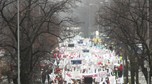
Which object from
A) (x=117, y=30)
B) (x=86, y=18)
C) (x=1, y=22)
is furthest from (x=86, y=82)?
(x=86, y=18)

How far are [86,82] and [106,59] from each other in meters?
10.4

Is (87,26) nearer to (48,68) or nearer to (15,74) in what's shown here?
(48,68)

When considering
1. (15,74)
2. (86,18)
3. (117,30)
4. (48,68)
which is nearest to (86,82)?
(48,68)

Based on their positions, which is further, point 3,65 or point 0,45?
point 3,65

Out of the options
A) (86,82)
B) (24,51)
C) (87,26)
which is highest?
(87,26)

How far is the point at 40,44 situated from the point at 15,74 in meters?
4.35

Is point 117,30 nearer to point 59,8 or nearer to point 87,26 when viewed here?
point 59,8

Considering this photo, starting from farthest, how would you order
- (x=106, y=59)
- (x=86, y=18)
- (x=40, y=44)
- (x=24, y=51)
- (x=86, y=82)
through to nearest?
(x=86, y=18) → (x=106, y=59) → (x=86, y=82) → (x=40, y=44) → (x=24, y=51)

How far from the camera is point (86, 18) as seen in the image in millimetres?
120312

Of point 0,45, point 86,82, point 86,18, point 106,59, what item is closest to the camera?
point 0,45

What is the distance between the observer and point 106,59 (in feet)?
169

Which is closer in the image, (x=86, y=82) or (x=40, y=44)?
(x=40, y=44)

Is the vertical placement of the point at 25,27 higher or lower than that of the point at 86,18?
lower

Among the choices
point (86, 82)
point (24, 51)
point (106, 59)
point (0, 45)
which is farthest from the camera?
point (106, 59)
